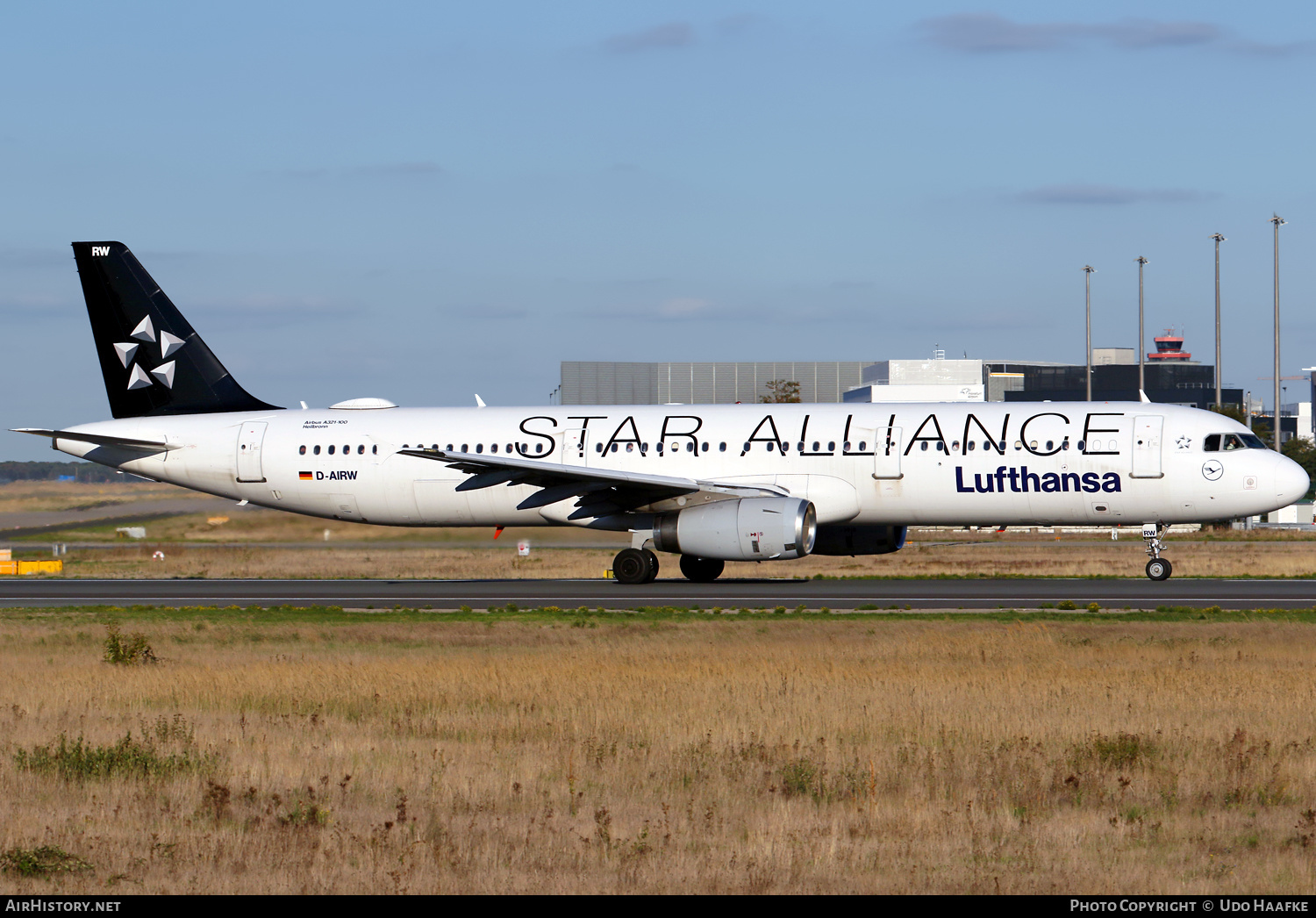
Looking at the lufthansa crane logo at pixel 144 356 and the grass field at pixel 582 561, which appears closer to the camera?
the lufthansa crane logo at pixel 144 356

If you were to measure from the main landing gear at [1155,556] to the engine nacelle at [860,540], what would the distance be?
568 centimetres

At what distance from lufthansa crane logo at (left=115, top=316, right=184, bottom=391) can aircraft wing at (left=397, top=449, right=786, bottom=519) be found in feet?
29.5

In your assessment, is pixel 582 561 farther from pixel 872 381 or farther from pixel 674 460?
pixel 872 381

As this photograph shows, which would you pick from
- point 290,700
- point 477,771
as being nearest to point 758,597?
point 290,700

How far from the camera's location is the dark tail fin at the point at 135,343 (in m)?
38.7

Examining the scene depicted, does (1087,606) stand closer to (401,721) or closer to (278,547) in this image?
(401,721)

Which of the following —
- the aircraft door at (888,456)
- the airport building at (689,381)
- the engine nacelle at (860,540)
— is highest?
the airport building at (689,381)

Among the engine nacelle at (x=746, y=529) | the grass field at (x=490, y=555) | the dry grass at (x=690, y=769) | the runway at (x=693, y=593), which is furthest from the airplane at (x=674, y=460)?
the dry grass at (x=690, y=769)

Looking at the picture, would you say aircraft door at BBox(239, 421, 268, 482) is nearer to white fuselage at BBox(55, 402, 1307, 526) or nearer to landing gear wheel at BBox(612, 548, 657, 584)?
white fuselage at BBox(55, 402, 1307, 526)

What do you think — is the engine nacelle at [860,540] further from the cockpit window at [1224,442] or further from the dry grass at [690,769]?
the dry grass at [690,769]

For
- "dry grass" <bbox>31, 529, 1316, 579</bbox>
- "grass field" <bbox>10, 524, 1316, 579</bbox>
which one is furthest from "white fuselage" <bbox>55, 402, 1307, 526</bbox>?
"dry grass" <bbox>31, 529, 1316, 579</bbox>

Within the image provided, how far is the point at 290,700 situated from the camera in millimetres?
16172

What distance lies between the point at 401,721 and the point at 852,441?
20.1m

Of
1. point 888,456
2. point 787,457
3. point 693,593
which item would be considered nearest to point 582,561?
point 787,457
